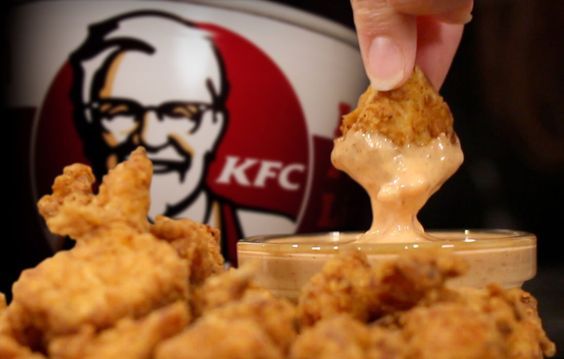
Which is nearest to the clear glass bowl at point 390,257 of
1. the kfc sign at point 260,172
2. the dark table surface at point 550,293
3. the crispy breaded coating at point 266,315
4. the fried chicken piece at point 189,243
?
the fried chicken piece at point 189,243

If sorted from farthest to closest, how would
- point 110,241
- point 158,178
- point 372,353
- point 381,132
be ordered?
point 158,178 → point 381,132 → point 110,241 → point 372,353

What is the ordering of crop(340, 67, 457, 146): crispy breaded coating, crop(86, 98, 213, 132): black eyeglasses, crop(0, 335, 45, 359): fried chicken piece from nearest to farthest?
crop(0, 335, 45, 359): fried chicken piece
crop(340, 67, 457, 146): crispy breaded coating
crop(86, 98, 213, 132): black eyeglasses

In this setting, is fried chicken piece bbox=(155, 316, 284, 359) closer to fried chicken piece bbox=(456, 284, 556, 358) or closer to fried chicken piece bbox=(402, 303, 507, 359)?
fried chicken piece bbox=(402, 303, 507, 359)

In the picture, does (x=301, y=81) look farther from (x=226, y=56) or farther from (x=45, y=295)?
(x=45, y=295)

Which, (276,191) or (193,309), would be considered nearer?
(193,309)

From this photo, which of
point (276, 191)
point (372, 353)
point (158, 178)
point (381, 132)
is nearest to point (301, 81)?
point (276, 191)

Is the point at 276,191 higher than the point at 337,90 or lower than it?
lower

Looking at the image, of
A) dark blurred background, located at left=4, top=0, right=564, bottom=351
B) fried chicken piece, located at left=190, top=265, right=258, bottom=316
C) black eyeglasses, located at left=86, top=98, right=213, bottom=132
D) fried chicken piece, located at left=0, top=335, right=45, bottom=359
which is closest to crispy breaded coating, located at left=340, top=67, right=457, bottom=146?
fried chicken piece, located at left=190, top=265, right=258, bottom=316
